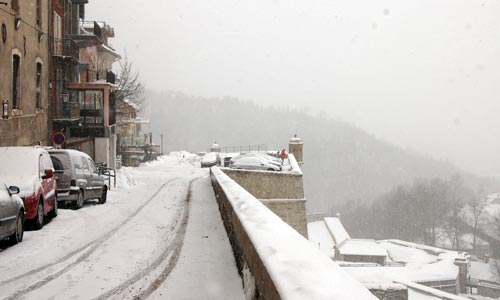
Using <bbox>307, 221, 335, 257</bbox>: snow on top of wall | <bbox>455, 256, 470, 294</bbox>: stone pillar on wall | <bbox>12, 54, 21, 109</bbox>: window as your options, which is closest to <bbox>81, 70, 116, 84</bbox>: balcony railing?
<bbox>12, 54, 21, 109</bbox>: window

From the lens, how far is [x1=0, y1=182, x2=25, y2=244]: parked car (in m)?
8.13

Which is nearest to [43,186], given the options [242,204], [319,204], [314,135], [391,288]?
[242,204]

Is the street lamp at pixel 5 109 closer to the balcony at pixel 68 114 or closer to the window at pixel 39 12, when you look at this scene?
the window at pixel 39 12

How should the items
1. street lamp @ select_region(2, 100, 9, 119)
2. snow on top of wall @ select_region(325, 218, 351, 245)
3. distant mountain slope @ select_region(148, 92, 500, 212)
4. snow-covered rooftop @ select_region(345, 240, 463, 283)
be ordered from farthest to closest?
distant mountain slope @ select_region(148, 92, 500, 212) < snow on top of wall @ select_region(325, 218, 351, 245) < snow-covered rooftop @ select_region(345, 240, 463, 283) < street lamp @ select_region(2, 100, 9, 119)

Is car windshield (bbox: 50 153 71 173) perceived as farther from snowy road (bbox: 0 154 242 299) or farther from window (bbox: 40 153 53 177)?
window (bbox: 40 153 53 177)

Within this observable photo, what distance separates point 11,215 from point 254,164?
75.9ft

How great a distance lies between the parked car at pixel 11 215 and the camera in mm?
8133

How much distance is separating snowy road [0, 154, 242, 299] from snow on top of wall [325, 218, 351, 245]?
55.1 meters

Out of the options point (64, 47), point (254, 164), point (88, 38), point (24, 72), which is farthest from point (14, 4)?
point (254, 164)

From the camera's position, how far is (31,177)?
34.1 ft

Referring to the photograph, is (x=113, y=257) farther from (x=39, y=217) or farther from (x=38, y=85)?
(x=38, y=85)

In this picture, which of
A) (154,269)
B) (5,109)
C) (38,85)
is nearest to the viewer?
(154,269)

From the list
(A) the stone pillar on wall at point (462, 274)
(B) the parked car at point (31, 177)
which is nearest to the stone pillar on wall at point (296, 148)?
(A) the stone pillar on wall at point (462, 274)

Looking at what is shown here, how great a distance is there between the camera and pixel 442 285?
46250mm
